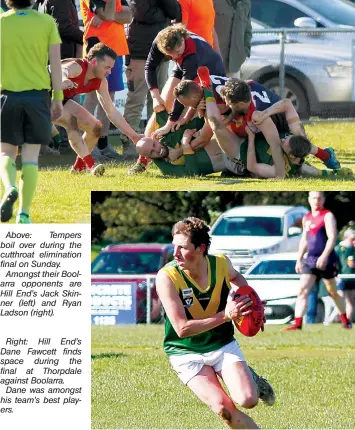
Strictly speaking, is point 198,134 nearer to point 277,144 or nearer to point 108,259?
point 277,144

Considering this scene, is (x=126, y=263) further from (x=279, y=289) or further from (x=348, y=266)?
(x=348, y=266)

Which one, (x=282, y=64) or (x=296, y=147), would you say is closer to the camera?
(x=296, y=147)

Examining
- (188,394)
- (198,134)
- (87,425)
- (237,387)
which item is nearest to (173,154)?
(198,134)

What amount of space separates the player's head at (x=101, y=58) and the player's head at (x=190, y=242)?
11.7ft

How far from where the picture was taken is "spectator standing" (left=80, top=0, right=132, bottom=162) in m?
11.1

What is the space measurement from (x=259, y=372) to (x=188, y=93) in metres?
2.43

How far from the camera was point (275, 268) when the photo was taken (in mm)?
15172

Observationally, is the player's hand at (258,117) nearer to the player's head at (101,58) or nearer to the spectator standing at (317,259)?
the player's head at (101,58)

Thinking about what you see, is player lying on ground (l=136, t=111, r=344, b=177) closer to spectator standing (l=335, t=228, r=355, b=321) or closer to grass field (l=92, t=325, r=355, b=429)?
grass field (l=92, t=325, r=355, b=429)

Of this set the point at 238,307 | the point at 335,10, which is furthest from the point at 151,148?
the point at 335,10

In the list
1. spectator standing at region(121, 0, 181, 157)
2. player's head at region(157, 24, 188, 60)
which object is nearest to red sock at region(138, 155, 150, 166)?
spectator standing at region(121, 0, 181, 157)

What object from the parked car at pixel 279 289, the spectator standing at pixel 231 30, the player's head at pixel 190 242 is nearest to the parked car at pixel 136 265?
the parked car at pixel 279 289

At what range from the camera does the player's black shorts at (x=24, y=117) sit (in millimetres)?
8617

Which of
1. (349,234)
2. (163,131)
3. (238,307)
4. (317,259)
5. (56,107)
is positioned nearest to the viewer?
(238,307)
